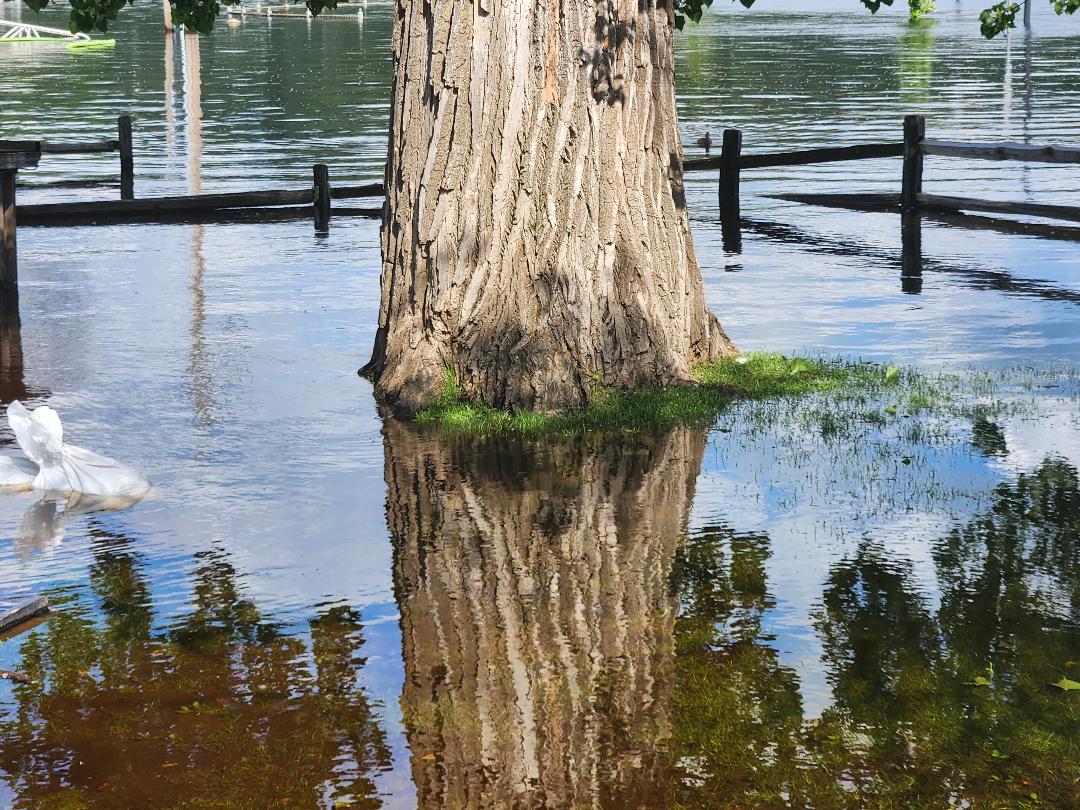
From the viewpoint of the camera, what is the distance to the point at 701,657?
555 cm

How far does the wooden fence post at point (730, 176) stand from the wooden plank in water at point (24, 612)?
16127 mm

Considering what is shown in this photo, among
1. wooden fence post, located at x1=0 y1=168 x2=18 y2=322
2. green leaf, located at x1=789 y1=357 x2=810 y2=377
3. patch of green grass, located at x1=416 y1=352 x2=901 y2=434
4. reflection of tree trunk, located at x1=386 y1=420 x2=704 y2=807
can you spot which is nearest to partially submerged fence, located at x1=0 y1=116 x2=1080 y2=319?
wooden fence post, located at x1=0 y1=168 x2=18 y2=322

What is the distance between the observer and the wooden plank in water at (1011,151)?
1755 centimetres

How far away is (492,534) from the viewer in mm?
7141

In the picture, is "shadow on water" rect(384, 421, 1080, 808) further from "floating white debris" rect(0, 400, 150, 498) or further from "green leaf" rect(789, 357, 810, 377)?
"green leaf" rect(789, 357, 810, 377)

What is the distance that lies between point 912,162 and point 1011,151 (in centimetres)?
223

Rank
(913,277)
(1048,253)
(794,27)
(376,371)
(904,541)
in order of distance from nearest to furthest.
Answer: (904,541), (376,371), (913,277), (1048,253), (794,27)

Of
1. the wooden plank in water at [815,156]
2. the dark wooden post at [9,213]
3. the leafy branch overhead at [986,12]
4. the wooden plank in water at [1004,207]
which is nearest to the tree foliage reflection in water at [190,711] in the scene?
the dark wooden post at [9,213]

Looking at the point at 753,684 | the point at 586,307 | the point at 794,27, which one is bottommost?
the point at 753,684

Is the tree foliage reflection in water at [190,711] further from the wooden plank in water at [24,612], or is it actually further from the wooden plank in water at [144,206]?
the wooden plank in water at [144,206]

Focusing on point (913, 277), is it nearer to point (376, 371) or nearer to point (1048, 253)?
point (1048, 253)

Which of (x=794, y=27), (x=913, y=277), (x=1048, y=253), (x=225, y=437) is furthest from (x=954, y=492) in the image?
(x=794, y=27)

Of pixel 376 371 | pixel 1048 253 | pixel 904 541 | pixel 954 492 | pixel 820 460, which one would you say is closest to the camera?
pixel 904 541

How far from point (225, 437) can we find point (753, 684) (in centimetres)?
467
